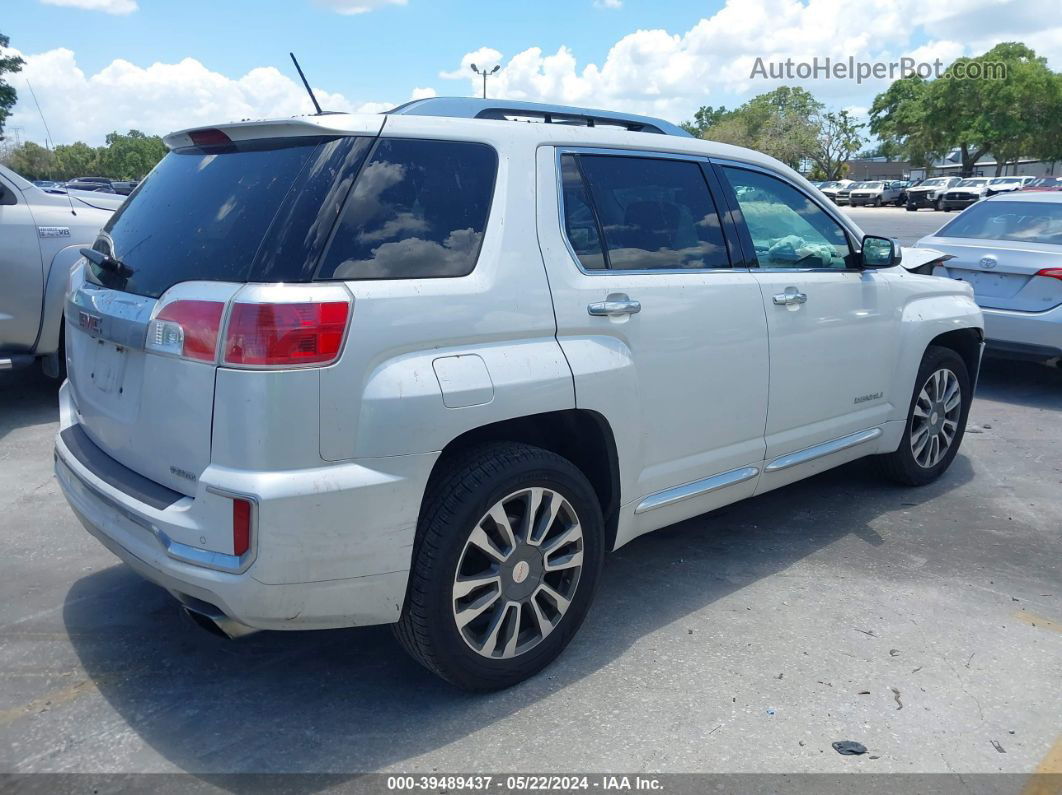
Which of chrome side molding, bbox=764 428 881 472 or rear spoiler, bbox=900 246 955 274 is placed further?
rear spoiler, bbox=900 246 955 274

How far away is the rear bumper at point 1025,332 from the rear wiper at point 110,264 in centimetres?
648

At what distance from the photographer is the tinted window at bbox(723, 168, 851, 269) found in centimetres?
409

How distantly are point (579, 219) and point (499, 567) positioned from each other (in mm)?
1291

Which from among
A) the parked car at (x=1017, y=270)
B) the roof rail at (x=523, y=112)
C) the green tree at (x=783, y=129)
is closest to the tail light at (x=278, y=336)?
the roof rail at (x=523, y=112)

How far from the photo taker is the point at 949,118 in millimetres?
66500

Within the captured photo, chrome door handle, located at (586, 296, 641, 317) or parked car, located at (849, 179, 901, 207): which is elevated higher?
parked car, located at (849, 179, 901, 207)

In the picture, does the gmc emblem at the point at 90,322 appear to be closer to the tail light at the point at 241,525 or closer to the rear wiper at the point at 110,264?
the rear wiper at the point at 110,264

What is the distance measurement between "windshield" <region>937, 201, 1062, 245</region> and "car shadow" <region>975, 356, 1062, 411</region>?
1.08 m

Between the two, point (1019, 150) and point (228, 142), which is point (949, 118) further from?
point (228, 142)

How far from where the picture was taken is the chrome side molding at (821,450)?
415 cm

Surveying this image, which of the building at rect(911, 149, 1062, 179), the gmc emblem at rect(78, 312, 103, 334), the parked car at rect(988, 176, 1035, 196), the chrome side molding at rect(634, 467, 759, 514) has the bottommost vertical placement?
the chrome side molding at rect(634, 467, 759, 514)

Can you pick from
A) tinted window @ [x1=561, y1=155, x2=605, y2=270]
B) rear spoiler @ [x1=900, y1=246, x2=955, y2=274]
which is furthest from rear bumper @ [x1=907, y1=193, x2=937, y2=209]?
tinted window @ [x1=561, y1=155, x2=605, y2=270]

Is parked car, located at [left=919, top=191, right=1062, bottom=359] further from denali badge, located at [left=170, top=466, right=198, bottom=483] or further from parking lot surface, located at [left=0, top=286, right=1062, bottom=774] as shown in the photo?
denali badge, located at [left=170, top=466, right=198, bottom=483]

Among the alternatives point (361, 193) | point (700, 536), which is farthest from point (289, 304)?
point (700, 536)
